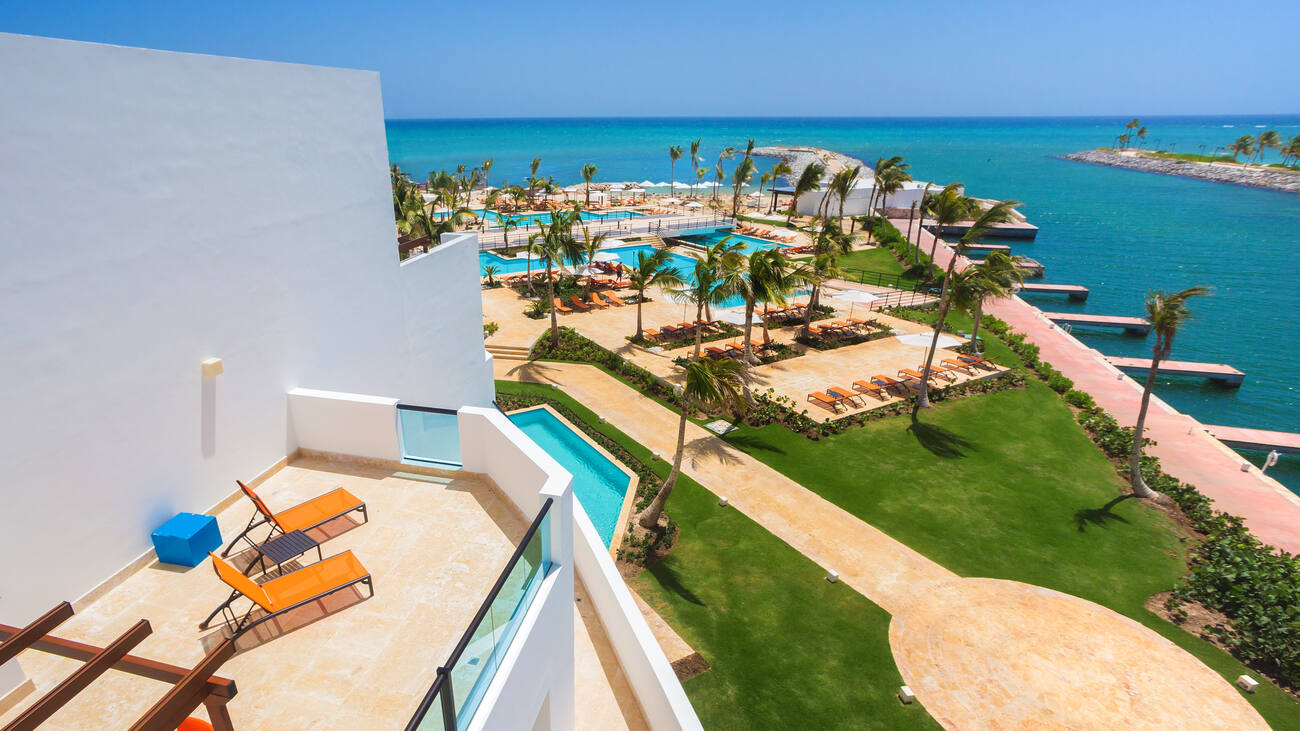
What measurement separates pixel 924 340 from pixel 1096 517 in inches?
457

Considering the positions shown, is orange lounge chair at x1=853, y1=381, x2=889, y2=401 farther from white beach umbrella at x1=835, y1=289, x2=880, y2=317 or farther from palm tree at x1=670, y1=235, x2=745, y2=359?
white beach umbrella at x1=835, y1=289, x2=880, y2=317

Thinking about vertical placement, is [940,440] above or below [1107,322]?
above

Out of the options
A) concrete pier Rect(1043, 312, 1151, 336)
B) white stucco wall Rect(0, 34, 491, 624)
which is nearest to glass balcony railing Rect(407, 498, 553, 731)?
white stucco wall Rect(0, 34, 491, 624)

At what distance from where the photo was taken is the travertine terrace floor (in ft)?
18.1

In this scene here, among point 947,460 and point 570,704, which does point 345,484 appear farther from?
point 947,460

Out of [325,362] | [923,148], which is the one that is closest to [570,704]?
[325,362]

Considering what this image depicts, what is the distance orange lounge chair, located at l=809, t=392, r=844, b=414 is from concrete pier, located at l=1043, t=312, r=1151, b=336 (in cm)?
2401

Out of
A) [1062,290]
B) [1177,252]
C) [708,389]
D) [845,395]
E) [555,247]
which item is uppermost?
[555,247]

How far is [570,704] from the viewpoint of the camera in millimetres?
7809

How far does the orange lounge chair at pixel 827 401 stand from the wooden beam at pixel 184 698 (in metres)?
20.3

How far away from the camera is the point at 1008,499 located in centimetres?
1741

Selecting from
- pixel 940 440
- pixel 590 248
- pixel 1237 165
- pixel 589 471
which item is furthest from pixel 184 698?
pixel 1237 165

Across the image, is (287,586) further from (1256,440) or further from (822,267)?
(1256,440)

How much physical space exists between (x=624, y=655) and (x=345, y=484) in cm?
480
